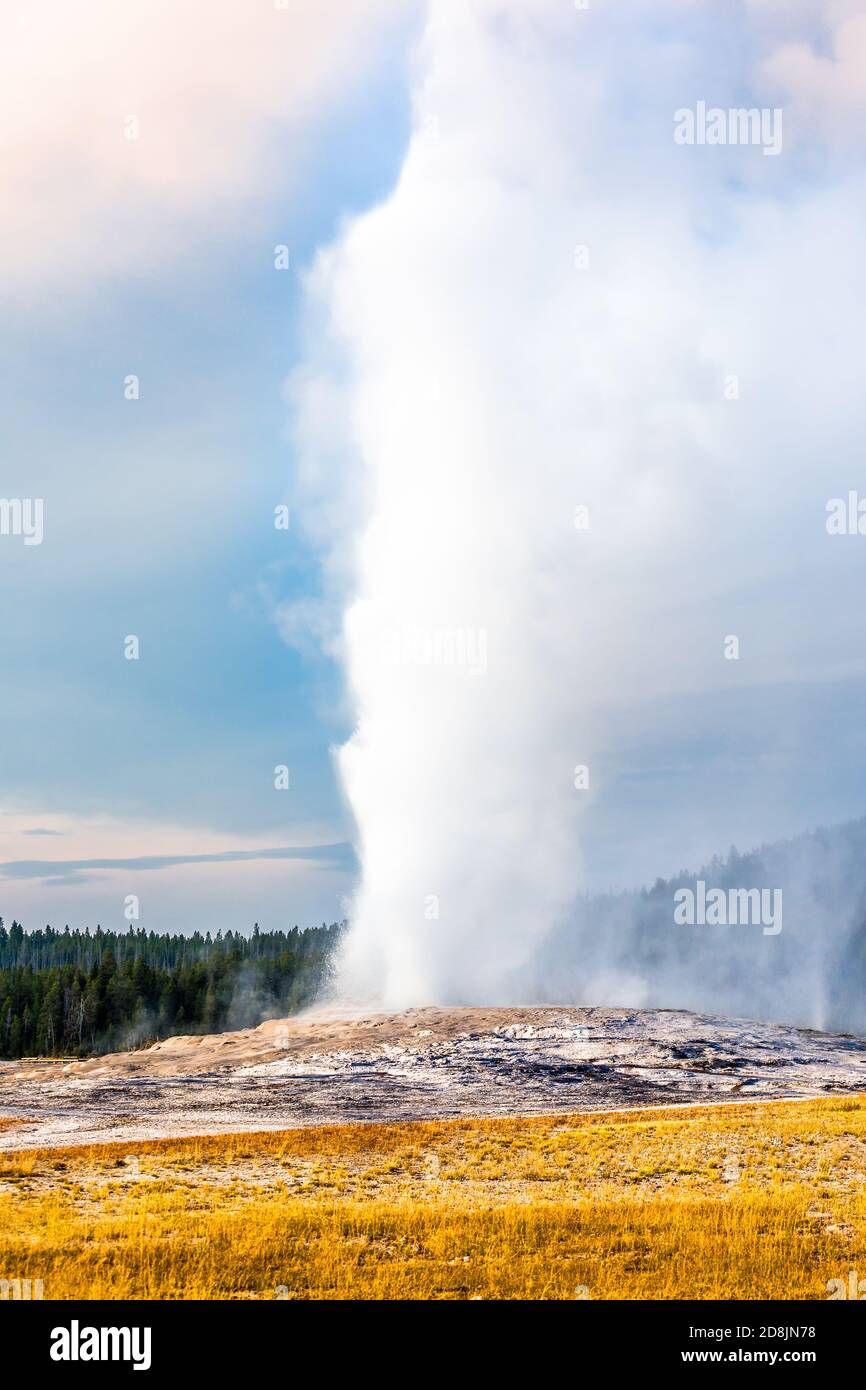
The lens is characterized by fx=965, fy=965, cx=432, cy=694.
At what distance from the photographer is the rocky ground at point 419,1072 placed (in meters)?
42.8

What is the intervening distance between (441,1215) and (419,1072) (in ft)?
127

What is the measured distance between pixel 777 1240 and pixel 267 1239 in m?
10.1

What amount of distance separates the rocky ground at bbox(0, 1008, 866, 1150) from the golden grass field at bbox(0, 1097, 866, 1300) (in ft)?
27.8

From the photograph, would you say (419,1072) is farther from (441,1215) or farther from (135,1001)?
(135,1001)

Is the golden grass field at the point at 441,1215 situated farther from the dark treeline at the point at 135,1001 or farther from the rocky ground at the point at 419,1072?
the dark treeline at the point at 135,1001

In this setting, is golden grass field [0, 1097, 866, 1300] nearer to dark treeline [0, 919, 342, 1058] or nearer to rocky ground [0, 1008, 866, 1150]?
rocky ground [0, 1008, 866, 1150]

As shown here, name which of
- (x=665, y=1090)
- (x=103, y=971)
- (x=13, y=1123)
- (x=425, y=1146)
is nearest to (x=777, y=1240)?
(x=425, y=1146)

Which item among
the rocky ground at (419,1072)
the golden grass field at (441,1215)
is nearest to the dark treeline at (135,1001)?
the rocky ground at (419,1072)

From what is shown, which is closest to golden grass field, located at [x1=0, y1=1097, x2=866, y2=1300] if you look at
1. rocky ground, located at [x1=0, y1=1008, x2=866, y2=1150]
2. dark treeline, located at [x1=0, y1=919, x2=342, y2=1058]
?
rocky ground, located at [x1=0, y1=1008, x2=866, y2=1150]

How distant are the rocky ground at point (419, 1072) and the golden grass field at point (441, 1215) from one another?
8465 millimetres

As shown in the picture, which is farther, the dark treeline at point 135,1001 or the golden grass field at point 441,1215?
the dark treeline at point 135,1001

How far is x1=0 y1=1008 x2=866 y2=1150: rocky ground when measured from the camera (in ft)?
141
